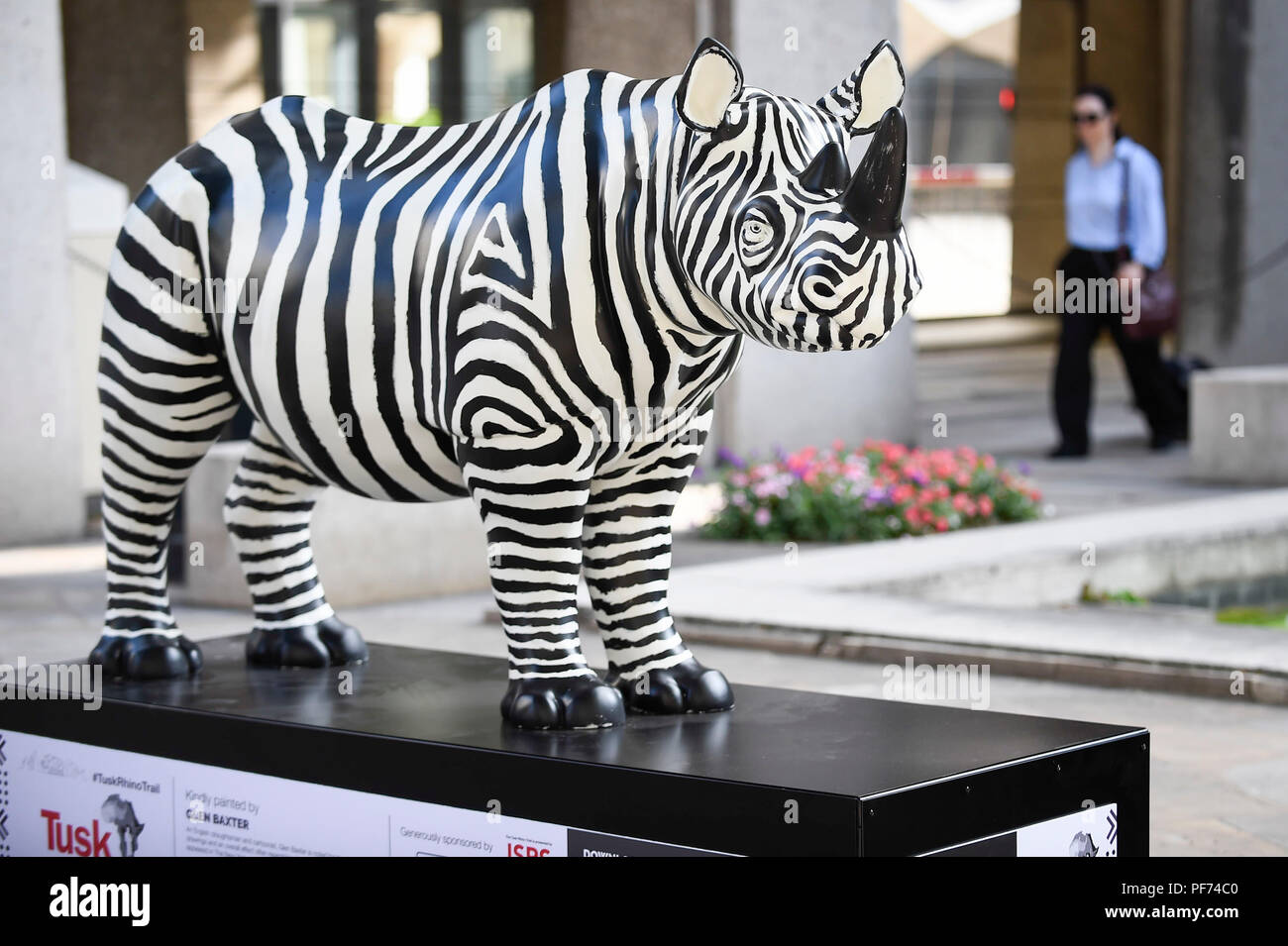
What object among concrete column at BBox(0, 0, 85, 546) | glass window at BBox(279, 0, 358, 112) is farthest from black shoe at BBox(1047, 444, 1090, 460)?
glass window at BBox(279, 0, 358, 112)

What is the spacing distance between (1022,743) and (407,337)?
4.59 feet

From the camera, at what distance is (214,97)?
15562mm

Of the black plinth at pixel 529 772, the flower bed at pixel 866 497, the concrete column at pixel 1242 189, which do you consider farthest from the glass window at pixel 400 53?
the black plinth at pixel 529 772

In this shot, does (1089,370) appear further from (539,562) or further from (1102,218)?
(539,562)

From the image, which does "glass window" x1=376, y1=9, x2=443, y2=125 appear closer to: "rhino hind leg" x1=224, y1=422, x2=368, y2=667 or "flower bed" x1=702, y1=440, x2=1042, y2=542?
"flower bed" x1=702, y1=440, x2=1042, y2=542

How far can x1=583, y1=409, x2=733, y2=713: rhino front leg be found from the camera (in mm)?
3824

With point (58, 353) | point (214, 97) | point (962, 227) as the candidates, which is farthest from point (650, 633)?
point (962, 227)

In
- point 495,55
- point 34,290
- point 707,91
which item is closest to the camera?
point 707,91

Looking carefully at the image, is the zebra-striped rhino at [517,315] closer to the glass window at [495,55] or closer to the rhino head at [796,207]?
the rhino head at [796,207]

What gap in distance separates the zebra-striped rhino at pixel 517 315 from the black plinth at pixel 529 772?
0.19m

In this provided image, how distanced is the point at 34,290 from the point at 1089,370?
646 centimetres

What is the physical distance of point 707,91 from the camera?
3.36 meters

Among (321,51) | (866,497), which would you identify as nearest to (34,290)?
(866,497)
